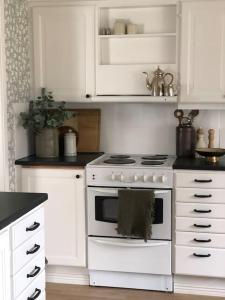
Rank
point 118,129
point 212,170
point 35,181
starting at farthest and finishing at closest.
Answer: point 118,129 < point 35,181 < point 212,170

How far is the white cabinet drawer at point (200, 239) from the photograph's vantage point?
11.6 feet

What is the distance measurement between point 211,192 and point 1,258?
1909 millimetres

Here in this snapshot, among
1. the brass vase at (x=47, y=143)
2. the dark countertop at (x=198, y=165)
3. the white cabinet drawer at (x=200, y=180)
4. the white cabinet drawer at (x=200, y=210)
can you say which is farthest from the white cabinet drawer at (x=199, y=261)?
the brass vase at (x=47, y=143)

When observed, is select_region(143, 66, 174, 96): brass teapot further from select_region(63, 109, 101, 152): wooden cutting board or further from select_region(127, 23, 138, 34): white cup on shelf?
select_region(63, 109, 101, 152): wooden cutting board

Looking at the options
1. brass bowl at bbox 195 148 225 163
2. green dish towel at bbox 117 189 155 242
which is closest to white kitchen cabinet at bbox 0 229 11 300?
green dish towel at bbox 117 189 155 242

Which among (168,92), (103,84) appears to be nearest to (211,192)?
(168,92)

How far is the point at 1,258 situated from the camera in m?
2.01

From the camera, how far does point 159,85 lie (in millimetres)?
3805

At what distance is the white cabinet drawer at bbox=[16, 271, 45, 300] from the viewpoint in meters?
2.26

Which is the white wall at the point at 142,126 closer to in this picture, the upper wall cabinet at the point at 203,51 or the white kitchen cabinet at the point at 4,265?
the upper wall cabinet at the point at 203,51

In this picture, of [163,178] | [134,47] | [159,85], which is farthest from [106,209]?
[134,47]

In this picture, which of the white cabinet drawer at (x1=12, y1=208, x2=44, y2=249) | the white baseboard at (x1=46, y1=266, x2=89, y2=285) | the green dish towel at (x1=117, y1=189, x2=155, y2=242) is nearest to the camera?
the white cabinet drawer at (x1=12, y1=208, x2=44, y2=249)

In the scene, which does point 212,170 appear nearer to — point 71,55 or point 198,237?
point 198,237

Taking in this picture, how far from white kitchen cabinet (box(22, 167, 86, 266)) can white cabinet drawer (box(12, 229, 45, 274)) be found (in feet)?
4.07
